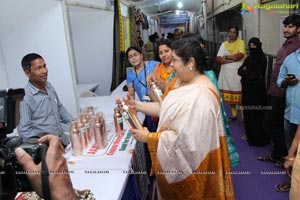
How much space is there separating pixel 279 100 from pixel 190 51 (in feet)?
4.29

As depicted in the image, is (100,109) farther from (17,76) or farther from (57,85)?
(17,76)

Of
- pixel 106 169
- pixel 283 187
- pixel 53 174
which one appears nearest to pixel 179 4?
pixel 283 187

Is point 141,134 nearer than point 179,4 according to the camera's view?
Yes

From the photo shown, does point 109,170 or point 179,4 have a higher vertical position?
point 179,4

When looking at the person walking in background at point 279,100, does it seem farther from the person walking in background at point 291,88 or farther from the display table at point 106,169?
the display table at point 106,169

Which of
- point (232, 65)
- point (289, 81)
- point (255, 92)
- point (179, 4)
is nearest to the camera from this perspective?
point (289, 81)

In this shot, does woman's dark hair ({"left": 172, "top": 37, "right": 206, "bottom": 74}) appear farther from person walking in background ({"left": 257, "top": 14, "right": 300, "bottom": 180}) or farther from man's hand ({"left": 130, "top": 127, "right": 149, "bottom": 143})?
person walking in background ({"left": 257, "top": 14, "right": 300, "bottom": 180})

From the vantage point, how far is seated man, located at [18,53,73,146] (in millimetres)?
1523

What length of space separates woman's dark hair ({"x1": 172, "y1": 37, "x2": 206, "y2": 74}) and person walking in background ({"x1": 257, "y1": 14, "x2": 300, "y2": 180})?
1159 millimetres

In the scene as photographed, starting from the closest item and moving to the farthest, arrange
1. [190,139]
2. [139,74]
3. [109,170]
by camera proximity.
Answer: [190,139] → [109,170] → [139,74]

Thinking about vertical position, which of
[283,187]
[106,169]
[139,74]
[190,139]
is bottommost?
[283,187]

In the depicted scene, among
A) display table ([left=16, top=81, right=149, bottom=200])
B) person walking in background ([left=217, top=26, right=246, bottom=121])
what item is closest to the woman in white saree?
display table ([left=16, top=81, right=149, bottom=200])

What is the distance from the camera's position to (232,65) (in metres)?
3.54

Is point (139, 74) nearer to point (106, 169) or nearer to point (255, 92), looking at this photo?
point (106, 169)
